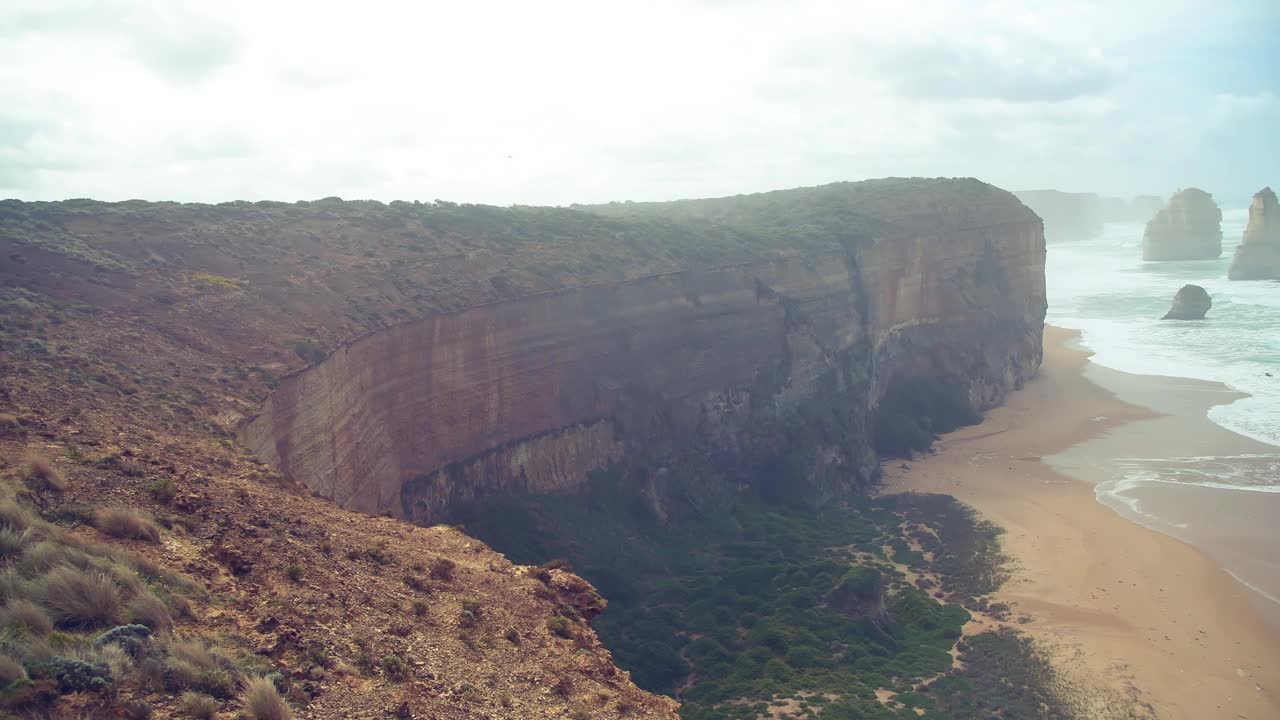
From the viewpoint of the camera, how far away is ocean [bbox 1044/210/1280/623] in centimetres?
3152

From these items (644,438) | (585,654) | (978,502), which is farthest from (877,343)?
(585,654)

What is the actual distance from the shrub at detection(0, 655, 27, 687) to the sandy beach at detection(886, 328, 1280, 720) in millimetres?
23551

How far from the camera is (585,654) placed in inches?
390

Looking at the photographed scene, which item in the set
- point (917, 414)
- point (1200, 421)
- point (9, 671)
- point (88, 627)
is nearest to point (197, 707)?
point (9, 671)

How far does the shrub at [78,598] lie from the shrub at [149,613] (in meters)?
0.12

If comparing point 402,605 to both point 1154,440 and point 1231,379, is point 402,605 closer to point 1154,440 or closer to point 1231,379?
point 1154,440

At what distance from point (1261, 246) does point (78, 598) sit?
116 meters

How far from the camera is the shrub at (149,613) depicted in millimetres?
7441

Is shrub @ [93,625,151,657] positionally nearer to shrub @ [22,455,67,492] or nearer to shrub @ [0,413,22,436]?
shrub @ [22,455,67,492]

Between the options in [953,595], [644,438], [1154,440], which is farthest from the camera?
[1154,440]

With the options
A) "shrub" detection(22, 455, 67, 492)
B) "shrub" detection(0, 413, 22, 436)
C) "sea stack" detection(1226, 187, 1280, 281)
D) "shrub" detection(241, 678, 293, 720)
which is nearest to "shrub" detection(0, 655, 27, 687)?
"shrub" detection(241, 678, 293, 720)

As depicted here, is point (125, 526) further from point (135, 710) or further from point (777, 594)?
point (777, 594)

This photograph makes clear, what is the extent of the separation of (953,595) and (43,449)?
85.0 feet

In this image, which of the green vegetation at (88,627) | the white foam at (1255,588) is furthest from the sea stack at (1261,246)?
the green vegetation at (88,627)
